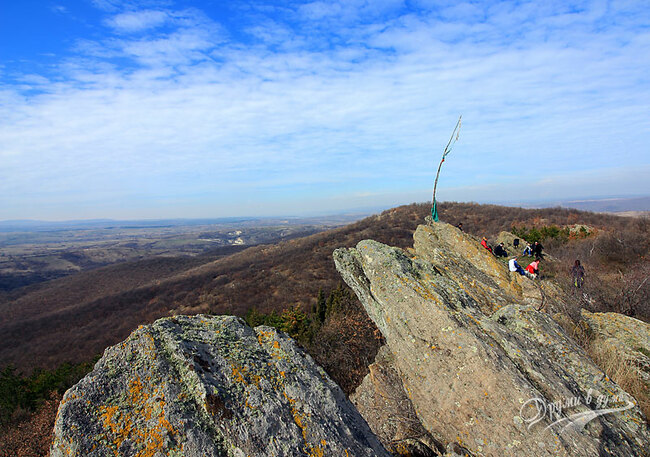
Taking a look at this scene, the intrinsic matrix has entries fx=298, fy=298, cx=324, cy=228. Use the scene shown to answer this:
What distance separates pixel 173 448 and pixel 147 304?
51.4m

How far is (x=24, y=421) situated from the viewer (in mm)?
14812

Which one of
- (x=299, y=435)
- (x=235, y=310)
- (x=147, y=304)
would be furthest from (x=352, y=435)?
(x=147, y=304)

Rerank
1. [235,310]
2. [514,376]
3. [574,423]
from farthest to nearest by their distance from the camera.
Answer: [235,310] < [514,376] < [574,423]

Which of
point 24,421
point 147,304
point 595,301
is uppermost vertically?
point 595,301

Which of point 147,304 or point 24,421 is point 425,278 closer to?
point 24,421

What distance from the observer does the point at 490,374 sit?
5.09m

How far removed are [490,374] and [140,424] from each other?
5.20 metres

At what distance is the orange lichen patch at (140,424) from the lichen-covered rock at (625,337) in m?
8.80

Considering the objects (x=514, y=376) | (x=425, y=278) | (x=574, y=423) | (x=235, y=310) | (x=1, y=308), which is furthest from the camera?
(x=1, y=308)

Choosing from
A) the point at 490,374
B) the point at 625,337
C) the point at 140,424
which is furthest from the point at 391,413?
the point at 625,337

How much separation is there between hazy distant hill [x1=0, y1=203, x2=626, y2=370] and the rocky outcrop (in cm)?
2631

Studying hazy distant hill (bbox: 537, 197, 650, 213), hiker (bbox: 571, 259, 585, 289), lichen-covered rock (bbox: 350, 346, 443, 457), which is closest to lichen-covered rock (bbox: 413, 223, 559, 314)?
hiker (bbox: 571, 259, 585, 289)

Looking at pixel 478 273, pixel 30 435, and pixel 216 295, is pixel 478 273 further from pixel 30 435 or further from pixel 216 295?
pixel 216 295

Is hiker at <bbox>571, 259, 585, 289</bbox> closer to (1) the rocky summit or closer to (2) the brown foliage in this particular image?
(1) the rocky summit
